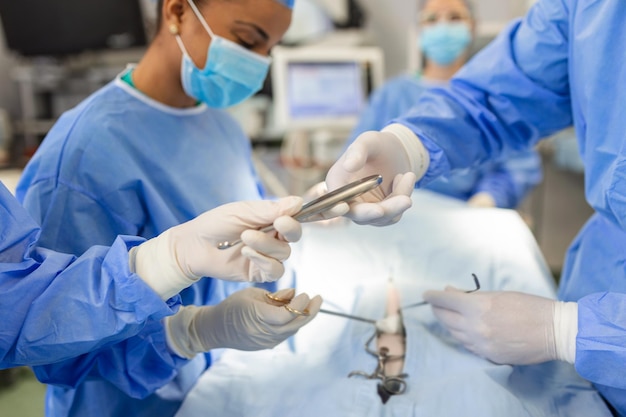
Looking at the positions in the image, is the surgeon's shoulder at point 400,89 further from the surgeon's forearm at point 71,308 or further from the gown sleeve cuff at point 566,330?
the surgeon's forearm at point 71,308

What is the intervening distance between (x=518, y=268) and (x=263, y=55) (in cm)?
87

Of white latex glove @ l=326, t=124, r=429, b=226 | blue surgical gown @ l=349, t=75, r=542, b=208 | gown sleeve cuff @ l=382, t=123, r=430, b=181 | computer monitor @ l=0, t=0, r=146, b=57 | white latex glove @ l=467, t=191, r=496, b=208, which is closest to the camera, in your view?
white latex glove @ l=326, t=124, r=429, b=226

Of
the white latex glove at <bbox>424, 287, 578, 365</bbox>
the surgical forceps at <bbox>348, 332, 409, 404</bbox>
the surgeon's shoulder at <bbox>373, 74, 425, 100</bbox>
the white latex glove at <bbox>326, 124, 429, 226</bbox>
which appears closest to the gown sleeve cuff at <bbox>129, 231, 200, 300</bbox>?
the white latex glove at <bbox>326, 124, 429, 226</bbox>

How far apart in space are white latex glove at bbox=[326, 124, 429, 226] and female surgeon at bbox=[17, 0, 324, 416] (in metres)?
0.19

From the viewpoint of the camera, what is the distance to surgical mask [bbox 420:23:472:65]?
8.21 feet

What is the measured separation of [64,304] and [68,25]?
2.95 meters

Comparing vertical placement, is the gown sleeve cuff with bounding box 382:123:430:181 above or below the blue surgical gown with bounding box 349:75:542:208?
above

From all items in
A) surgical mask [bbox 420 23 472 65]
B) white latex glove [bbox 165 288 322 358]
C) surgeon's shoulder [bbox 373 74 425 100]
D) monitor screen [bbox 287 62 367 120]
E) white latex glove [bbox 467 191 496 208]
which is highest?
surgical mask [bbox 420 23 472 65]

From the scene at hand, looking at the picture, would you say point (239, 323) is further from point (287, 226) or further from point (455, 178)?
point (455, 178)

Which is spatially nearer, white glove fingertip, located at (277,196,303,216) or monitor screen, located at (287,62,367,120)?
white glove fingertip, located at (277,196,303,216)

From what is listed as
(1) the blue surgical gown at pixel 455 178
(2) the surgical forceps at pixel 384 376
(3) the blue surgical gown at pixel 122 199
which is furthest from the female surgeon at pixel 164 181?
(1) the blue surgical gown at pixel 455 178

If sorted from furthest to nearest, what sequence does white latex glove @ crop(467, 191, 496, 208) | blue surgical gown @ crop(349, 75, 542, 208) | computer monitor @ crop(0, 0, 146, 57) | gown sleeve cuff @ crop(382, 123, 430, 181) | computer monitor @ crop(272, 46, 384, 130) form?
1. computer monitor @ crop(0, 0, 146, 57)
2. computer monitor @ crop(272, 46, 384, 130)
3. blue surgical gown @ crop(349, 75, 542, 208)
4. white latex glove @ crop(467, 191, 496, 208)
5. gown sleeve cuff @ crop(382, 123, 430, 181)

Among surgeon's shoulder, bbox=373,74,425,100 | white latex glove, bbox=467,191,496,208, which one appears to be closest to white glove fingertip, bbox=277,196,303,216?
white latex glove, bbox=467,191,496,208

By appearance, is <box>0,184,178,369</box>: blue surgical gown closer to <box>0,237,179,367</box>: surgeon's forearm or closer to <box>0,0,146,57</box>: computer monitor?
<box>0,237,179,367</box>: surgeon's forearm
